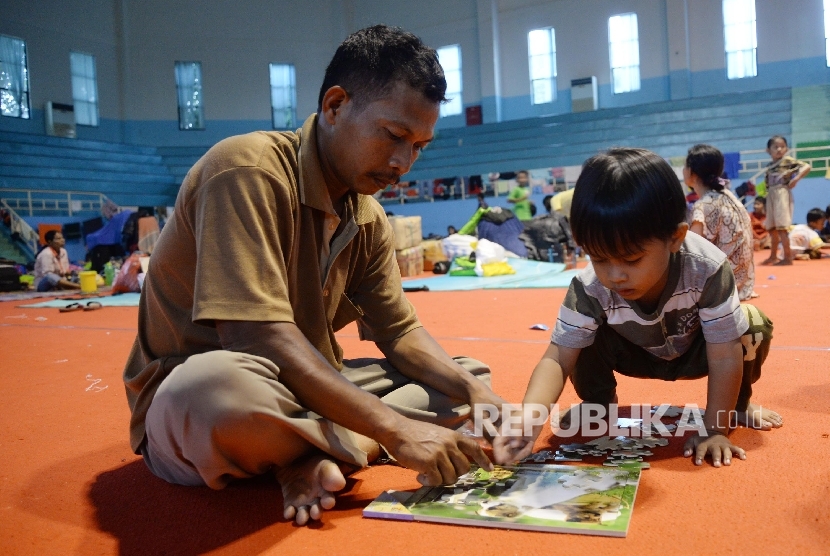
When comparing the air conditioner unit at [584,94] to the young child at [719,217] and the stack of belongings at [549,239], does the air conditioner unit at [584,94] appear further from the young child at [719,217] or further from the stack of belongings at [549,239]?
the young child at [719,217]

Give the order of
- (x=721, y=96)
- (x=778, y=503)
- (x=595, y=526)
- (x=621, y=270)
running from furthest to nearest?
(x=721, y=96) → (x=621, y=270) → (x=778, y=503) → (x=595, y=526)

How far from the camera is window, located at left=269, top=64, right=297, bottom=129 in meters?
21.0

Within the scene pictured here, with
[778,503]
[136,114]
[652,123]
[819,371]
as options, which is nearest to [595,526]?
[778,503]

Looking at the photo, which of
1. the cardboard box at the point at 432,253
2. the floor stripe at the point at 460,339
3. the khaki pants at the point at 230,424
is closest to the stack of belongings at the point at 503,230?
the cardboard box at the point at 432,253

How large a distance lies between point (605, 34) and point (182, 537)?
61.4 feet

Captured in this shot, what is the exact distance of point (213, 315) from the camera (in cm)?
166

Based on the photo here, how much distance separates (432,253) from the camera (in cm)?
1195

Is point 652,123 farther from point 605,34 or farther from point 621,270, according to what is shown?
point 621,270

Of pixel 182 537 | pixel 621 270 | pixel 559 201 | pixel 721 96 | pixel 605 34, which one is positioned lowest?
pixel 182 537

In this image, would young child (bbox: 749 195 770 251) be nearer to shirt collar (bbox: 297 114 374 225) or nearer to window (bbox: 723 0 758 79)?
window (bbox: 723 0 758 79)

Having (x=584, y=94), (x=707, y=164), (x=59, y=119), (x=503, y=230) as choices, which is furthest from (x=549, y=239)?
(x=59, y=119)

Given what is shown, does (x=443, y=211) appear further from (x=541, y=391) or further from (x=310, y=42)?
(x=541, y=391)

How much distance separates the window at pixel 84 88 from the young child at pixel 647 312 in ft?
61.4

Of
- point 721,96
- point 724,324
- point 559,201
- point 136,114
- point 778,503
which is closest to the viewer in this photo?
point 778,503
